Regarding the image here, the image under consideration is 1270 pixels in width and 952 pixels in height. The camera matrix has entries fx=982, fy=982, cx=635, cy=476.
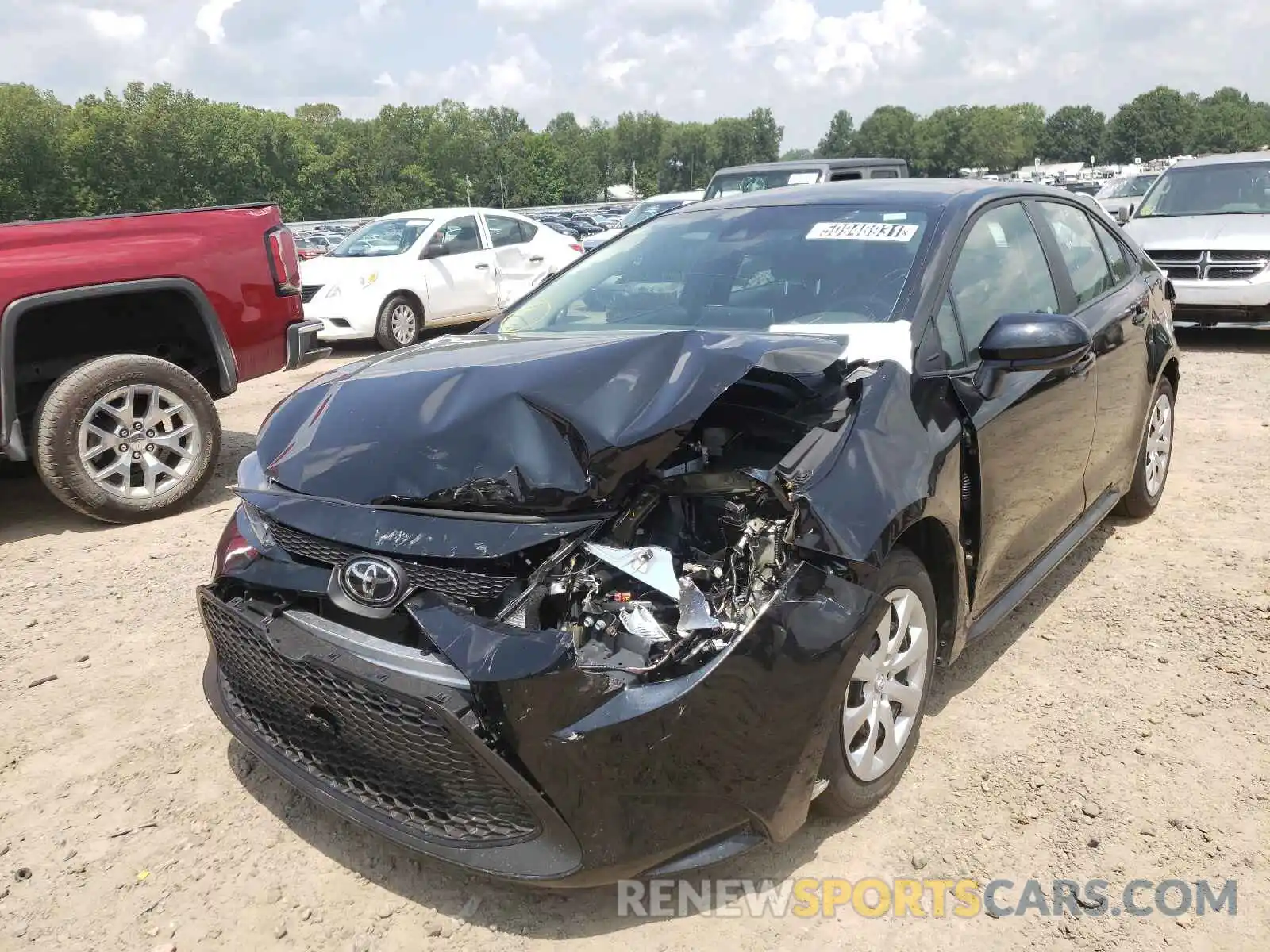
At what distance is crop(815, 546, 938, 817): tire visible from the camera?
2.45 m

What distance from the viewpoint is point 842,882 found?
2486mm

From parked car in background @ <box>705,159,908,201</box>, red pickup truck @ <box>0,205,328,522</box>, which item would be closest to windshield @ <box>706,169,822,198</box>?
parked car in background @ <box>705,159,908,201</box>

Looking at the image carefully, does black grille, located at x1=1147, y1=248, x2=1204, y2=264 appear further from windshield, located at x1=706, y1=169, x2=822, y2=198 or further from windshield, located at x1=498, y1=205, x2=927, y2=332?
windshield, located at x1=498, y1=205, x2=927, y2=332

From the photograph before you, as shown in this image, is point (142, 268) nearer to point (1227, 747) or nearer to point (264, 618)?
point (264, 618)

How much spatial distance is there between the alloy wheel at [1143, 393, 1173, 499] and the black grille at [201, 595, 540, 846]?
3.84 meters

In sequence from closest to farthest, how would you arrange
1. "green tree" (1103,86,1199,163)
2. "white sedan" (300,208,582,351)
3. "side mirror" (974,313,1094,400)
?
"side mirror" (974,313,1094,400), "white sedan" (300,208,582,351), "green tree" (1103,86,1199,163)

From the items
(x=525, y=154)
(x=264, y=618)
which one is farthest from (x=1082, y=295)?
(x=525, y=154)

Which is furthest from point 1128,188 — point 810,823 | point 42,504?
point 810,823

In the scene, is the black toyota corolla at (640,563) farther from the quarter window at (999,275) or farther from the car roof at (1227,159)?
the car roof at (1227,159)

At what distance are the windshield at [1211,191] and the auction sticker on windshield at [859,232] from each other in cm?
865

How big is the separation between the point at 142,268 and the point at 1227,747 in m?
5.37

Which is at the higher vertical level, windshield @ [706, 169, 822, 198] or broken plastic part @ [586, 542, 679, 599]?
windshield @ [706, 169, 822, 198]

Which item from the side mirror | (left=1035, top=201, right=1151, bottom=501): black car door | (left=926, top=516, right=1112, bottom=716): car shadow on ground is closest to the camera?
the side mirror

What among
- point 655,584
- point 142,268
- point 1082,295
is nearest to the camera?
point 655,584
